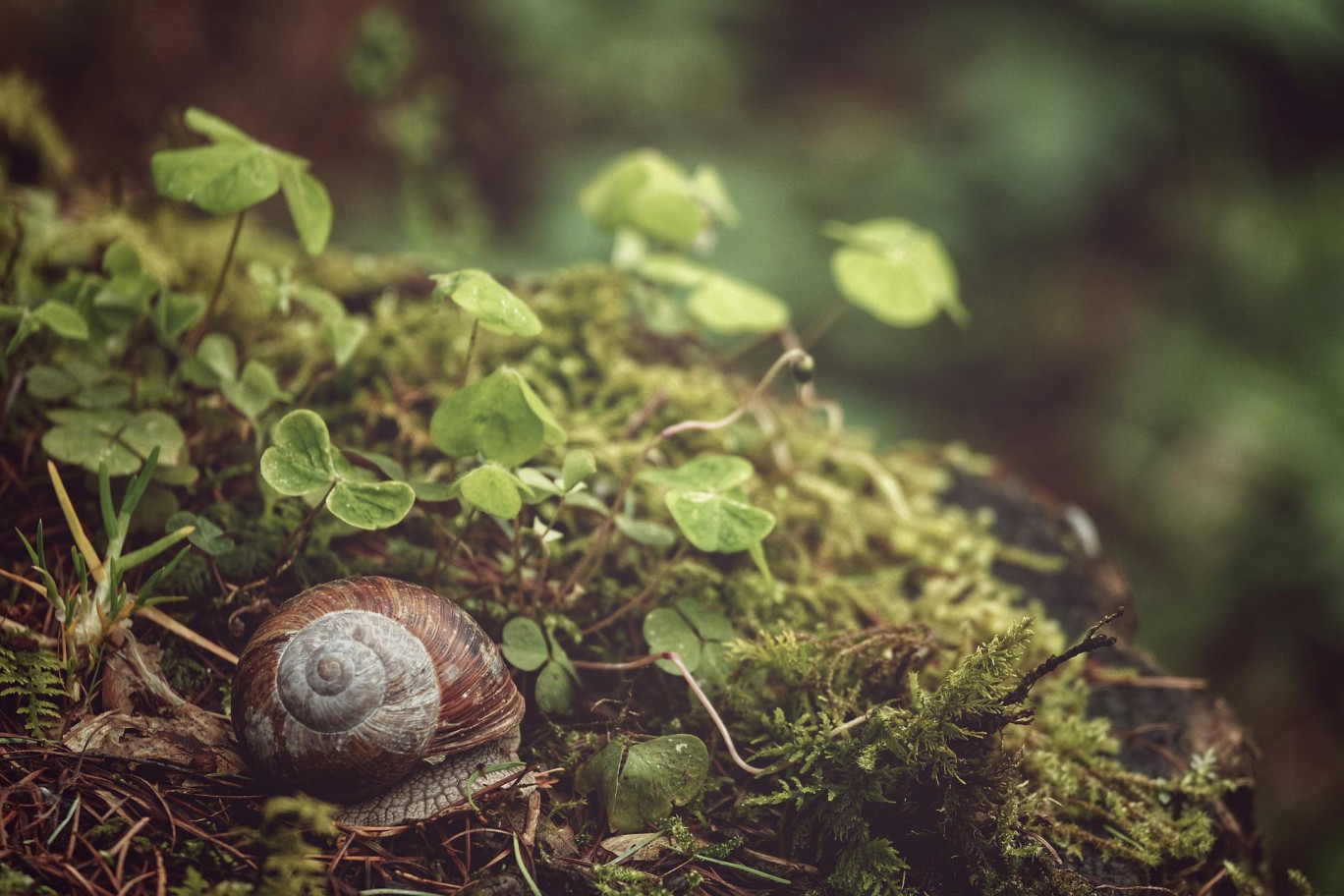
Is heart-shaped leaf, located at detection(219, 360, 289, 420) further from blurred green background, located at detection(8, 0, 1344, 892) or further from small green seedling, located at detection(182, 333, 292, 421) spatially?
blurred green background, located at detection(8, 0, 1344, 892)

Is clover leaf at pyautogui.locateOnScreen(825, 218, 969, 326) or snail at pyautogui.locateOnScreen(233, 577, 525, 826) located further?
clover leaf at pyautogui.locateOnScreen(825, 218, 969, 326)

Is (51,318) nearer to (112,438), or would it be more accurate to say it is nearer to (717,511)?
(112,438)

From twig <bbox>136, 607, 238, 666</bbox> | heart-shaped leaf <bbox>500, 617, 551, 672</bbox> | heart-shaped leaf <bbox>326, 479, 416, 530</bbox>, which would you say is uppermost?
heart-shaped leaf <bbox>326, 479, 416, 530</bbox>

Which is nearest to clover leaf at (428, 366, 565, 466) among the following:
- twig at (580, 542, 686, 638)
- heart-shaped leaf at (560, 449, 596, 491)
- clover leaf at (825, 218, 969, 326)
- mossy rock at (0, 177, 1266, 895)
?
heart-shaped leaf at (560, 449, 596, 491)

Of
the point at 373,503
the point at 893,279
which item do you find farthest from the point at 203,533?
the point at 893,279

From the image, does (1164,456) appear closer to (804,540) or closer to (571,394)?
(804,540)

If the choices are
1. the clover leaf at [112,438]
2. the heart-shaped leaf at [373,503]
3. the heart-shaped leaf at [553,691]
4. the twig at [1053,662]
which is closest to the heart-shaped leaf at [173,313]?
the clover leaf at [112,438]
